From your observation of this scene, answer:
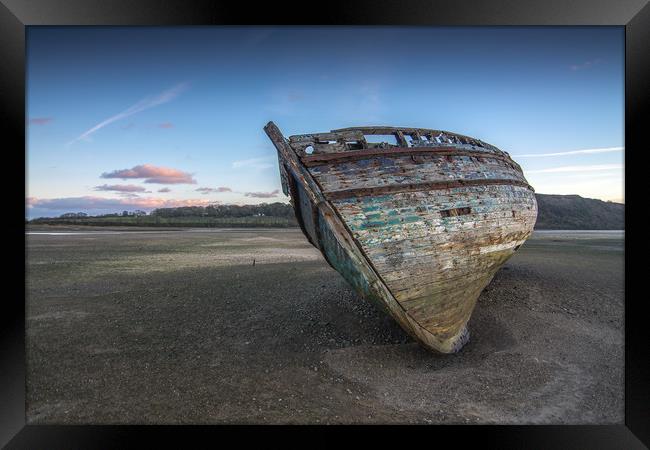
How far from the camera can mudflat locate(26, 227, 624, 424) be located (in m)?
3.74

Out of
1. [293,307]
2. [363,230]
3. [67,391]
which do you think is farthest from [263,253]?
[363,230]

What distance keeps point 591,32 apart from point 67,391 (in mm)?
8507

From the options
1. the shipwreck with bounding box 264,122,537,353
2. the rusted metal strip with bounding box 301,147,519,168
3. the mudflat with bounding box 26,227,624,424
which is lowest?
the mudflat with bounding box 26,227,624,424

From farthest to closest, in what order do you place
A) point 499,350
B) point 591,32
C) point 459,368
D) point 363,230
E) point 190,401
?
point 591,32 < point 499,350 < point 459,368 < point 190,401 < point 363,230

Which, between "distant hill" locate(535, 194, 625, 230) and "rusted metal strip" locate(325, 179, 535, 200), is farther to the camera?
"distant hill" locate(535, 194, 625, 230)

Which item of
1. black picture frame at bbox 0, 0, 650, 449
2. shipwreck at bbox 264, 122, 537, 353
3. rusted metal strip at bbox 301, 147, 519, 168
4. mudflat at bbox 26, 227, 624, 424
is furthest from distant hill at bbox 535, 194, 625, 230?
rusted metal strip at bbox 301, 147, 519, 168

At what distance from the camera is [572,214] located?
921 inches

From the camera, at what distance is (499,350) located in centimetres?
459

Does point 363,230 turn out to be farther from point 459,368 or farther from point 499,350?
point 499,350

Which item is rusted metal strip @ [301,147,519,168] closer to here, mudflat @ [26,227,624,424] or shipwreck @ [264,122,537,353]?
shipwreck @ [264,122,537,353]

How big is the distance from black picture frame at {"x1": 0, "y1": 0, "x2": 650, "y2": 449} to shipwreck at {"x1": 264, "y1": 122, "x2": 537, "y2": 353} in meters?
1.18
